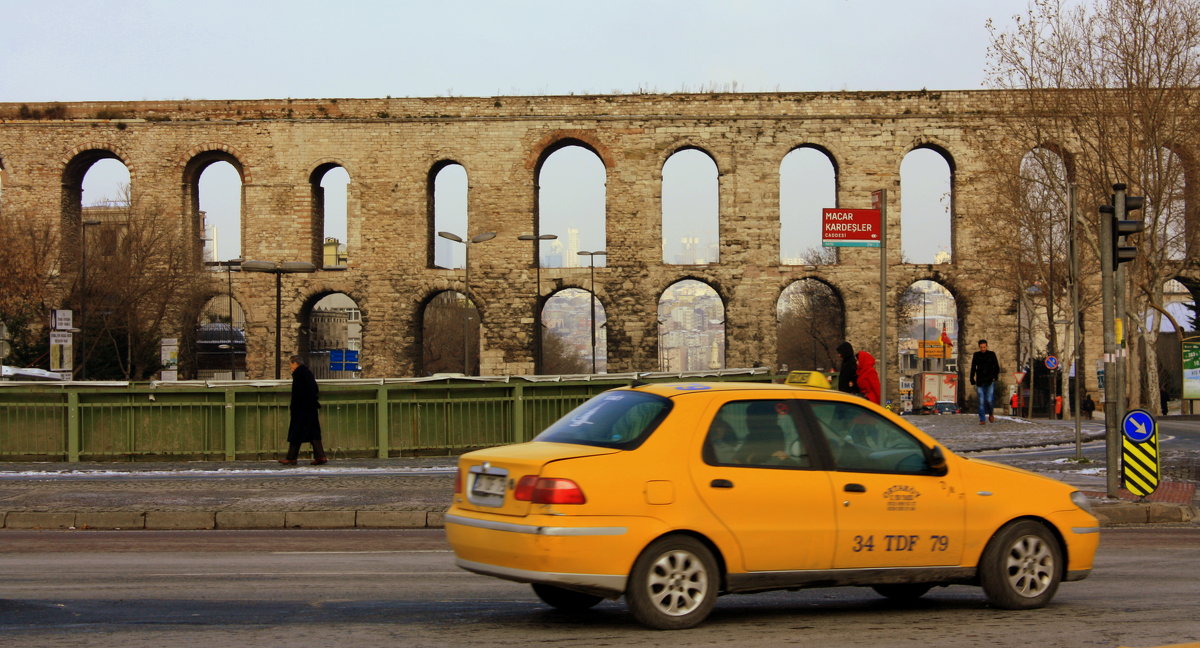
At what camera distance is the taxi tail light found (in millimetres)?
6688

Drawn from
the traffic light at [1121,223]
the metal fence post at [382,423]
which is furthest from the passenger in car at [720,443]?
the metal fence post at [382,423]

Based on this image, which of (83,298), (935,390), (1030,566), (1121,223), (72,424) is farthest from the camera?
(935,390)

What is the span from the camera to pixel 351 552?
10.8 metres

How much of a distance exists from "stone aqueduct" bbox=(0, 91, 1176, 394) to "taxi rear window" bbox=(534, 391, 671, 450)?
1574 inches

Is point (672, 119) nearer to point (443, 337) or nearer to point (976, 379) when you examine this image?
point (976, 379)

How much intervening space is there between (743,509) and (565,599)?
4.17 ft

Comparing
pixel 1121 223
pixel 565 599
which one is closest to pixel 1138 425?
pixel 1121 223

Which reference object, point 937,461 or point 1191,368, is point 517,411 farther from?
point 1191,368

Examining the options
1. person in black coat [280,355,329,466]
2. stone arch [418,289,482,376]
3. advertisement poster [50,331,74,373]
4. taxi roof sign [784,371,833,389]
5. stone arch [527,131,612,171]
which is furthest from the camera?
stone arch [418,289,482,376]

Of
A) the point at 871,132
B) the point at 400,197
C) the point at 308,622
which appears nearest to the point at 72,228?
the point at 400,197

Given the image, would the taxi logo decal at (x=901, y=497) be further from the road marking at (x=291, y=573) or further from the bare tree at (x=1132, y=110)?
the bare tree at (x=1132, y=110)

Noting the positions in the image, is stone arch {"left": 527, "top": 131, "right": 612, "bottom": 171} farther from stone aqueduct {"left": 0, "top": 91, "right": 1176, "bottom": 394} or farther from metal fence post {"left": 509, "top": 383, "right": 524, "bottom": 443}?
metal fence post {"left": 509, "top": 383, "right": 524, "bottom": 443}

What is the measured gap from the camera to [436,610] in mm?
7543

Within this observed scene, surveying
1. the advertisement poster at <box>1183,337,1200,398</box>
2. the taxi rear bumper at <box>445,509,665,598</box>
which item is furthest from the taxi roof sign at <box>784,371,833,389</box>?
the advertisement poster at <box>1183,337,1200,398</box>
